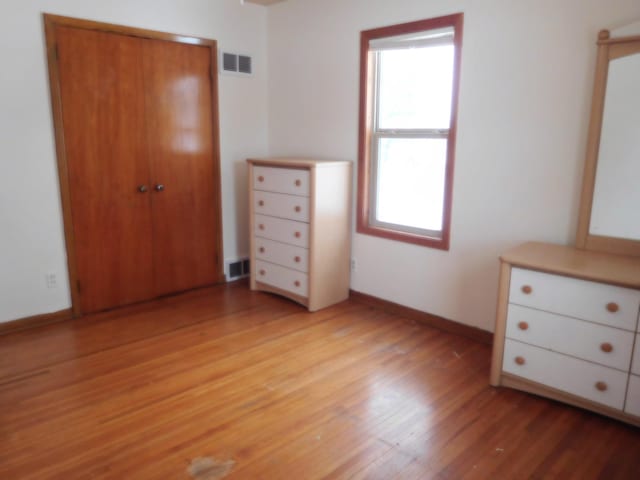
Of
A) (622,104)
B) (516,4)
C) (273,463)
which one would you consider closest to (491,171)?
(622,104)

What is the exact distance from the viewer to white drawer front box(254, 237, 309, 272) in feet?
12.2

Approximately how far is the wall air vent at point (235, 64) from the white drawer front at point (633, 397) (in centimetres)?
358

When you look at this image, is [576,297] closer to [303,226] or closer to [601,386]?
[601,386]

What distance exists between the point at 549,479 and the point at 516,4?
2.46 m

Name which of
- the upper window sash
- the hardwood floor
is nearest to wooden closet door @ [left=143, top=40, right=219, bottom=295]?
the hardwood floor

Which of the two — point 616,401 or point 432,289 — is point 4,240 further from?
point 616,401

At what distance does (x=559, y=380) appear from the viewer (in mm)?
2420

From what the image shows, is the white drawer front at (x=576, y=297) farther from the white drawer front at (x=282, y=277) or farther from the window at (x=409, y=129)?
the white drawer front at (x=282, y=277)

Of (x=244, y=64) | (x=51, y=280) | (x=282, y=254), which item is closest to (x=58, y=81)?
(x=51, y=280)

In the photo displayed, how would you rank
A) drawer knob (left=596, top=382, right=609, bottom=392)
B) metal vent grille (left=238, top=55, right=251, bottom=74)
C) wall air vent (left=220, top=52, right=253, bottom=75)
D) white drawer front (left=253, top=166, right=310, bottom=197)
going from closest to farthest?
drawer knob (left=596, top=382, right=609, bottom=392) → white drawer front (left=253, top=166, right=310, bottom=197) → wall air vent (left=220, top=52, right=253, bottom=75) → metal vent grille (left=238, top=55, right=251, bottom=74)

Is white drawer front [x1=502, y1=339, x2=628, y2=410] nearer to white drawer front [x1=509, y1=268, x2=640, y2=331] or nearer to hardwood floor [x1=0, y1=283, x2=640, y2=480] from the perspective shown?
hardwood floor [x1=0, y1=283, x2=640, y2=480]

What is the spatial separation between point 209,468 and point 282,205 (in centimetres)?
217

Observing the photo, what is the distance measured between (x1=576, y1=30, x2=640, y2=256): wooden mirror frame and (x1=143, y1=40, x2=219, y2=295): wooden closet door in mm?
2832

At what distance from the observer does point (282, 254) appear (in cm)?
387
